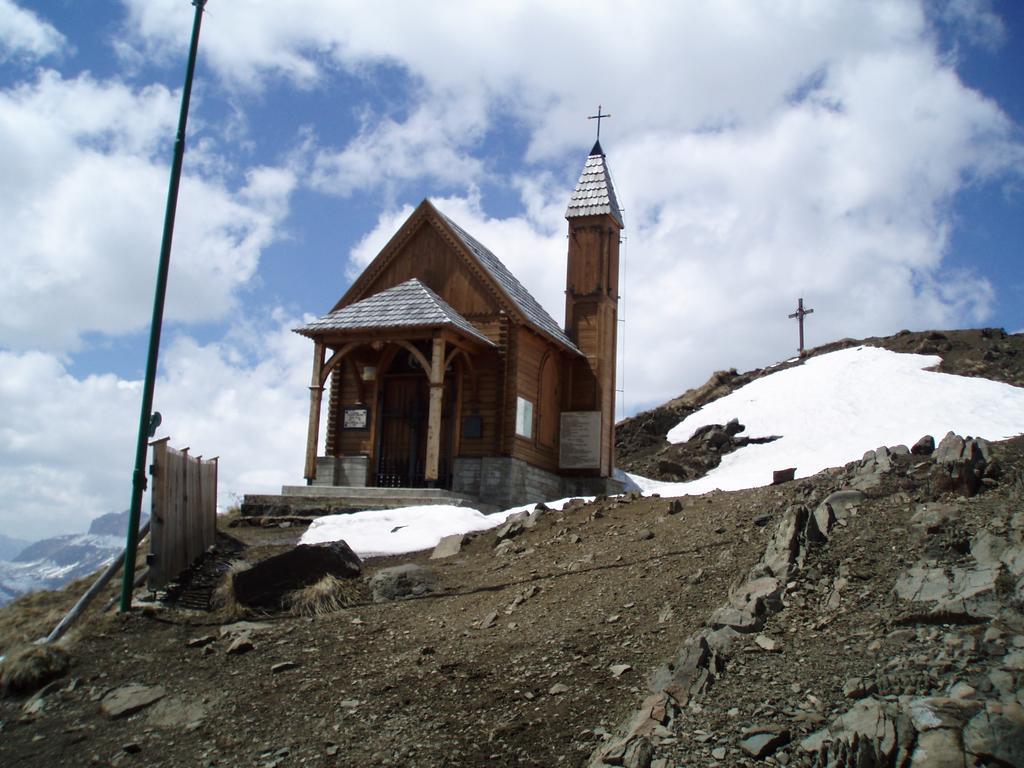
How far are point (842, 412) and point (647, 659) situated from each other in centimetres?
2544

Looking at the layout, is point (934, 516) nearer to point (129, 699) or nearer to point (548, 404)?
point (129, 699)

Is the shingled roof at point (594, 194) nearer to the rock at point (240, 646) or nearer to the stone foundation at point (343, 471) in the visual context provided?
the stone foundation at point (343, 471)

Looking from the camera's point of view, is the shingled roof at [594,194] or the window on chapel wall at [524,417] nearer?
the window on chapel wall at [524,417]

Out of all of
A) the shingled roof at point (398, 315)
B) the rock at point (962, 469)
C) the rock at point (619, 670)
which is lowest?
the rock at point (619, 670)

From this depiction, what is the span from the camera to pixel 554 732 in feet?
23.1

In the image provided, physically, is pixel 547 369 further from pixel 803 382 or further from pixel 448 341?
pixel 803 382

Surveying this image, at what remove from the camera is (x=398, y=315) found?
20562 millimetres

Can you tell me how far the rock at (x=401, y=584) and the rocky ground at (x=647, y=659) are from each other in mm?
112

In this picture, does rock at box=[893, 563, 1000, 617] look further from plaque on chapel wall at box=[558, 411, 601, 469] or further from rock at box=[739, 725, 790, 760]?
plaque on chapel wall at box=[558, 411, 601, 469]

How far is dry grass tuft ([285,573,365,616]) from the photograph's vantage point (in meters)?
11.0

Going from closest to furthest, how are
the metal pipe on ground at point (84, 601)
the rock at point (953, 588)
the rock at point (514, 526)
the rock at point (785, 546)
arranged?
the rock at point (953, 588)
the rock at point (785, 546)
the metal pipe on ground at point (84, 601)
the rock at point (514, 526)

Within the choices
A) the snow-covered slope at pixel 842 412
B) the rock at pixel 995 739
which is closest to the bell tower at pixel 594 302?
the snow-covered slope at pixel 842 412

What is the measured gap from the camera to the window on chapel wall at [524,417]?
21.1m

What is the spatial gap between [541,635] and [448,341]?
12.1 meters
